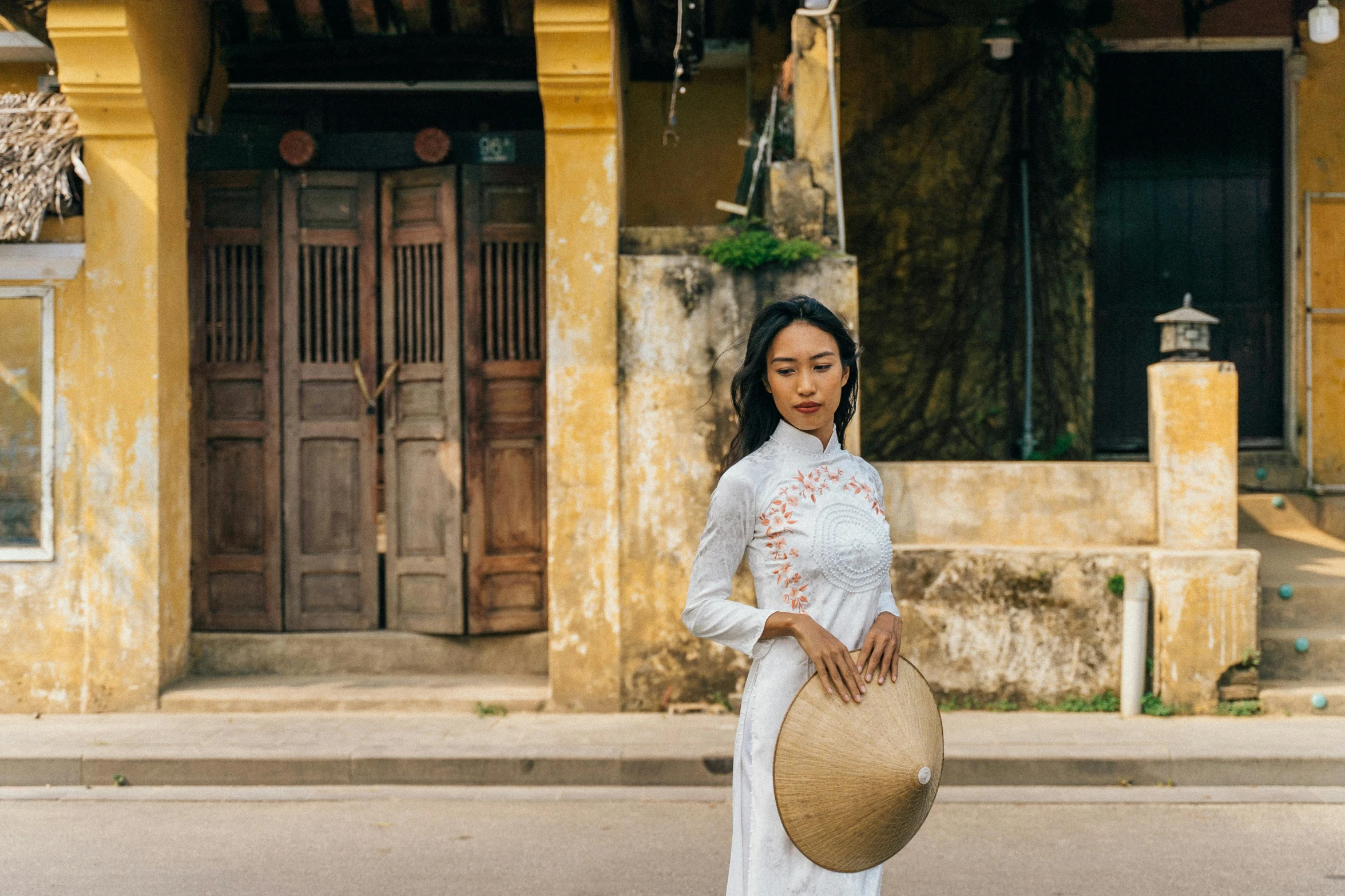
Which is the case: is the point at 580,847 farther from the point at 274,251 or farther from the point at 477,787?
the point at 274,251

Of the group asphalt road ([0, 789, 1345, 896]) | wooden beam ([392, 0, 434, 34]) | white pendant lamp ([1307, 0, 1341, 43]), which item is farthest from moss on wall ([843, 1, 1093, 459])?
asphalt road ([0, 789, 1345, 896])

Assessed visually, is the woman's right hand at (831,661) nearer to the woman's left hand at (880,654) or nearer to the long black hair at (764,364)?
the woman's left hand at (880,654)

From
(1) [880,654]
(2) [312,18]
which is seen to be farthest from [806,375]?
(2) [312,18]

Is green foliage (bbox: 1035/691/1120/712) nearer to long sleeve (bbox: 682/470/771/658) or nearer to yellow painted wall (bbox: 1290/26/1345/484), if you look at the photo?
yellow painted wall (bbox: 1290/26/1345/484)

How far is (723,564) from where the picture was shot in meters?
3.03

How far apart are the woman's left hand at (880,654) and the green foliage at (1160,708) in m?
5.30

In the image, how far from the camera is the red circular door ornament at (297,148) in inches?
333

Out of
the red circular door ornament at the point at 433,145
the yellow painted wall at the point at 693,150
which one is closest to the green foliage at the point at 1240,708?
the yellow painted wall at the point at 693,150

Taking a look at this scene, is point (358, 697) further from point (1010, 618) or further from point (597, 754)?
point (1010, 618)

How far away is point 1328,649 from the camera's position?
799 cm

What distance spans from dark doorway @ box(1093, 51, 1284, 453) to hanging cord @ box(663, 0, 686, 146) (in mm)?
3734

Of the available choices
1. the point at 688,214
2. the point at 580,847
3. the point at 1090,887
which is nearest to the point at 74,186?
the point at 688,214

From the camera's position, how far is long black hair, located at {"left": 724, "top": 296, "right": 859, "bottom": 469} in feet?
10.2

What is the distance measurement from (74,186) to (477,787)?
4494 millimetres
